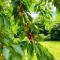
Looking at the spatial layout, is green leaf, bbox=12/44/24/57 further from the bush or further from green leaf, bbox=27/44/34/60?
the bush

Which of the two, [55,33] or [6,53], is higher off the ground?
[6,53]

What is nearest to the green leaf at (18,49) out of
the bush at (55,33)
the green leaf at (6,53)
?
the green leaf at (6,53)

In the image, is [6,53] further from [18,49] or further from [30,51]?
[30,51]

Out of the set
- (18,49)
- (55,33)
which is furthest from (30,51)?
(55,33)

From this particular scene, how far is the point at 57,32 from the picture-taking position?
125 ft

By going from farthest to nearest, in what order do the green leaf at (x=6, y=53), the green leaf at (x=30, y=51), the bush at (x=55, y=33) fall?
the bush at (x=55, y=33) < the green leaf at (x=30, y=51) < the green leaf at (x=6, y=53)

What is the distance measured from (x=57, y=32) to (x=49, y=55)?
36699 millimetres

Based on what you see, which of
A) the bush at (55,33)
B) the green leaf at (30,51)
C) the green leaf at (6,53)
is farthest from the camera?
the bush at (55,33)

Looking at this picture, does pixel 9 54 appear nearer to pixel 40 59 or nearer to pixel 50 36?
pixel 40 59

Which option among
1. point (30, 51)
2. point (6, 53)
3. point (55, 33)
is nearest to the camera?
point (6, 53)

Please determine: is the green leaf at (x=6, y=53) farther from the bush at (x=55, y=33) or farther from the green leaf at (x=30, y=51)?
the bush at (x=55, y=33)

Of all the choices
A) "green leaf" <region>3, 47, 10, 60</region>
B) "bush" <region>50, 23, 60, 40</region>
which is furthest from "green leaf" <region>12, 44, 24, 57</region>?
"bush" <region>50, 23, 60, 40</region>

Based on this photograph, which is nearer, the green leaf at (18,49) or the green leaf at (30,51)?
the green leaf at (18,49)

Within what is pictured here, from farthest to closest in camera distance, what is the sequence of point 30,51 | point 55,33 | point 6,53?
1. point 55,33
2. point 30,51
3. point 6,53
